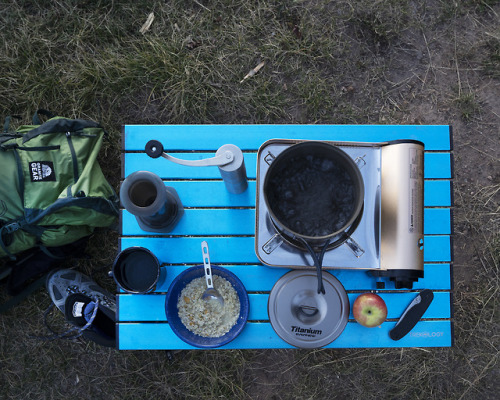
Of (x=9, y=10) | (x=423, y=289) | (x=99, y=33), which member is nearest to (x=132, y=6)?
(x=99, y=33)

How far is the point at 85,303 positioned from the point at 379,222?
4.45ft

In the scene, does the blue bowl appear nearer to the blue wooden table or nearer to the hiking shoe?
the blue wooden table

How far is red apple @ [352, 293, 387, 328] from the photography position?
1261mm

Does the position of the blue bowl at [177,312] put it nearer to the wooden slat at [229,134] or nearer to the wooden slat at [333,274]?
the wooden slat at [333,274]

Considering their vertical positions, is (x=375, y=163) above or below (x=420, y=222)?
above

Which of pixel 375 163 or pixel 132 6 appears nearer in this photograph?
pixel 375 163

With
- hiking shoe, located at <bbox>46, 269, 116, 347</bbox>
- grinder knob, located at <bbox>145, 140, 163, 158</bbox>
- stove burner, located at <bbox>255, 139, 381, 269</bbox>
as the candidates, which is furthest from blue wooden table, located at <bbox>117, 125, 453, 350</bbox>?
grinder knob, located at <bbox>145, 140, 163, 158</bbox>

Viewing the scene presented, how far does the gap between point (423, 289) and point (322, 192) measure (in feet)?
2.20

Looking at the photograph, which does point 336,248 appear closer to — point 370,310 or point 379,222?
point 379,222

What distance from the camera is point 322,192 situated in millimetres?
1045

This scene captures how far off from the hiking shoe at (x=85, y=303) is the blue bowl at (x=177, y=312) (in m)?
0.54

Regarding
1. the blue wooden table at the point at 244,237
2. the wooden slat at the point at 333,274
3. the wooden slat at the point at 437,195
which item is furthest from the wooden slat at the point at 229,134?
the wooden slat at the point at 333,274

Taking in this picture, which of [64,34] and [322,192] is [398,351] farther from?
[64,34]

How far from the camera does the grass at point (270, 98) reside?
200 cm
